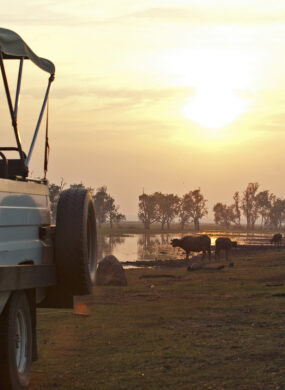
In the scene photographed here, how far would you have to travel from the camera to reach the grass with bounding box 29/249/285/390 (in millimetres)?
8922

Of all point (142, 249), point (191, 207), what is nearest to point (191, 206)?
point (191, 207)

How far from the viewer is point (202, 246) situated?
46.5 m

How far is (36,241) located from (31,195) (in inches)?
23.0

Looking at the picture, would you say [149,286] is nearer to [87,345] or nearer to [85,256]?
[87,345]

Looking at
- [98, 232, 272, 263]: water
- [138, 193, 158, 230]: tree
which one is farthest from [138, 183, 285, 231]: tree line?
[98, 232, 272, 263]: water

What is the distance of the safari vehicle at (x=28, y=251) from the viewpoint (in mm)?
7082

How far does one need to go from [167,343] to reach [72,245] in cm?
428

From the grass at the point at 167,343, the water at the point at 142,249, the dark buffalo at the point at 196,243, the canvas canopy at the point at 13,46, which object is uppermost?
the canvas canopy at the point at 13,46

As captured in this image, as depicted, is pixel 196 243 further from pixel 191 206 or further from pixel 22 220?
pixel 191 206

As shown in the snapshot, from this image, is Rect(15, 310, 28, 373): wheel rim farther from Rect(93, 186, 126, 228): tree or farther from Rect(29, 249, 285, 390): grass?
Rect(93, 186, 126, 228): tree

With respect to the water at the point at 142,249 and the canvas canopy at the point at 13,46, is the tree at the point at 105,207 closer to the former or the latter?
the water at the point at 142,249

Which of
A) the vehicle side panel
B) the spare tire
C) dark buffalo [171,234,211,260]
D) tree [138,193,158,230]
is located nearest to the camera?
the vehicle side panel

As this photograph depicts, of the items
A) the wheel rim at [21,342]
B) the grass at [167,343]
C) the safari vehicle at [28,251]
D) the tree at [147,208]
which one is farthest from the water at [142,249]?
the tree at [147,208]

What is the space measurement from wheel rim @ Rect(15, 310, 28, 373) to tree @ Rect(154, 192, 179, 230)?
176 meters
